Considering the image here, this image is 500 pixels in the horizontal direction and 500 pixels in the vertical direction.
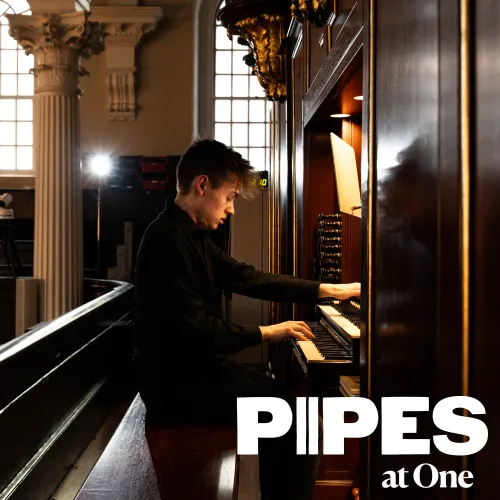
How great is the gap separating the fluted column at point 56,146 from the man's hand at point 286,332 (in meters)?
5.17

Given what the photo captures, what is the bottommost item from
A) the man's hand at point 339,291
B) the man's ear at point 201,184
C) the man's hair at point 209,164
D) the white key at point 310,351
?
the white key at point 310,351

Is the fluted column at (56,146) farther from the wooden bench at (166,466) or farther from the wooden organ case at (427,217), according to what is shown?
the wooden organ case at (427,217)

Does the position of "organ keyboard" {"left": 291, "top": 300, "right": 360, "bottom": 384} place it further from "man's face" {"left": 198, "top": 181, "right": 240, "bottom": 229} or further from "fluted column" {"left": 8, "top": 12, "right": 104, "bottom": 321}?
"fluted column" {"left": 8, "top": 12, "right": 104, "bottom": 321}

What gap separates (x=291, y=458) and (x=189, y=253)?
86 cm

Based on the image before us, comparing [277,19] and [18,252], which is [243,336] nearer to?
[277,19]

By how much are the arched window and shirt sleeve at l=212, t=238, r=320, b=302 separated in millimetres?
9436

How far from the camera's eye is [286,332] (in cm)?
272

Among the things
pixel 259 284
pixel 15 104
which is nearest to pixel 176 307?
pixel 259 284

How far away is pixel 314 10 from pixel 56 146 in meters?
4.95

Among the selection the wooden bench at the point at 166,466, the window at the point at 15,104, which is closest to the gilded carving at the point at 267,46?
the wooden bench at the point at 166,466

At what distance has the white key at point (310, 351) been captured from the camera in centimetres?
274

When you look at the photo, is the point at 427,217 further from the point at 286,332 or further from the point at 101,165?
the point at 101,165

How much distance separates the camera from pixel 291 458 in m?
2.44

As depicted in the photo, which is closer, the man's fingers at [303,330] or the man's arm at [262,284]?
the man's fingers at [303,330]
